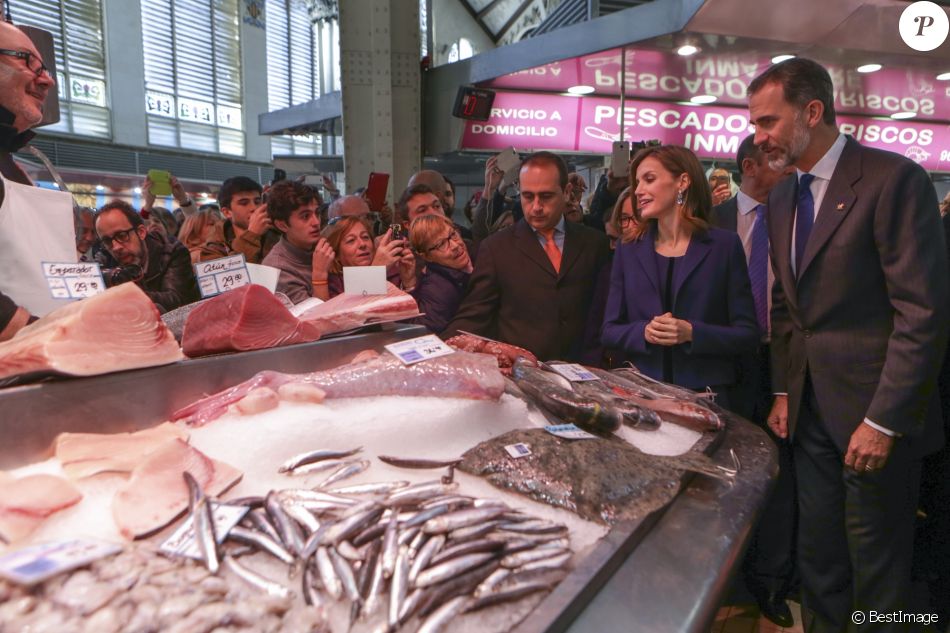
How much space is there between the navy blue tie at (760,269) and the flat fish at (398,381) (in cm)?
183

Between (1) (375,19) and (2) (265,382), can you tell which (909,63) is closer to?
(1) (375,19)

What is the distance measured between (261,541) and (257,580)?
101 millimetres

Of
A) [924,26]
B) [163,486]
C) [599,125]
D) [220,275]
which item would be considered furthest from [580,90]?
[163,486]

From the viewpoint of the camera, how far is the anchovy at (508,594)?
0.89 metres

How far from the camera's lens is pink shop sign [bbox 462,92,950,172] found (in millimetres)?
7355

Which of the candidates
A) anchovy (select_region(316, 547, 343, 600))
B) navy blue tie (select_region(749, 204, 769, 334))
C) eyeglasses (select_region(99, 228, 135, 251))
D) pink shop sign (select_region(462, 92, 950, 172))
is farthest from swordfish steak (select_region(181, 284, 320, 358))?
pink shop sign (select_region(462, 92, 950, 172))

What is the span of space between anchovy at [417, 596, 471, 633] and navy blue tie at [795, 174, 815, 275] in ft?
6.67

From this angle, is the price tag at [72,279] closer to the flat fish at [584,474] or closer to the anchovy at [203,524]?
the anchovy at [203,524]

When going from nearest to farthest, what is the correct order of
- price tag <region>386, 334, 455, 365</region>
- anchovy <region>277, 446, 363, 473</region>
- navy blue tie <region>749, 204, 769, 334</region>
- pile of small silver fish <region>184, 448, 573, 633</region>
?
pile of small silver fish <region>184, 448, 573, 633</region>
anchovy <region>277, 446, 363, 473</region>
price tag <region>386, 334, 455, 365</region>
navy blue tie <region>749, 204, 769, 334</region>

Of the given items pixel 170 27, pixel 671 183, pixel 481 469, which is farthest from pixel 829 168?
pixel 170 27

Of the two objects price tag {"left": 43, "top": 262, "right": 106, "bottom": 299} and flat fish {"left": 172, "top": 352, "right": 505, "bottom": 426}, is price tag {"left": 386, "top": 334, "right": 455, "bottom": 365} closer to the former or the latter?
flat fish {"left": 172, "top": 352, "right": 505, "bottom": 426}

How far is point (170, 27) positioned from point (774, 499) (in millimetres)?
19960

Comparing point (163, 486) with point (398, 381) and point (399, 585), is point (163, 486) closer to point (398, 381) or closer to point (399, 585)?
point (399, 585)

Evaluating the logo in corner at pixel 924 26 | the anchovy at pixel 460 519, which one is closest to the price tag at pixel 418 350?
the anchovy at pixel 460 519
